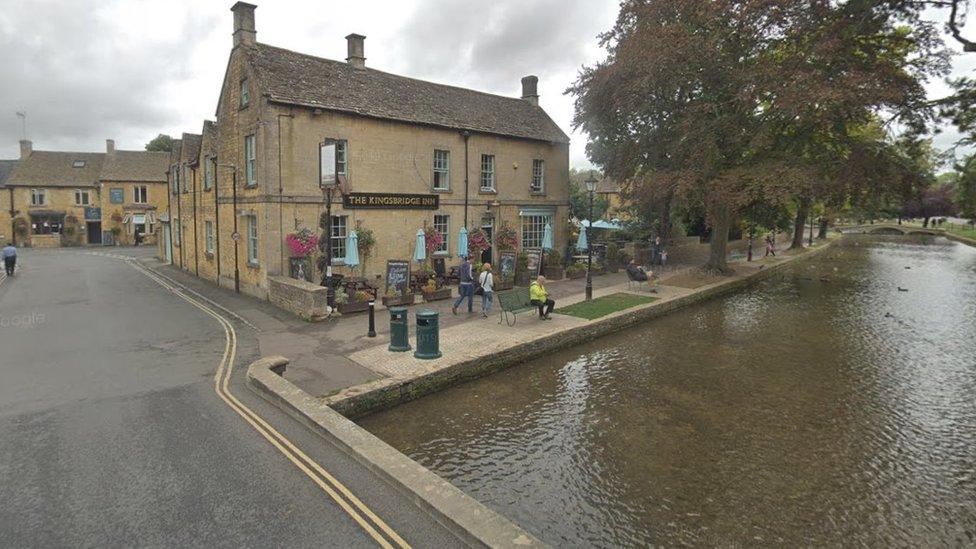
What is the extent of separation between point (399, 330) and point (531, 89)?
21.8 m

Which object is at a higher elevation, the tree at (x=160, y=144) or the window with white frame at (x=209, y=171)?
the tree at (x=160, y=144)

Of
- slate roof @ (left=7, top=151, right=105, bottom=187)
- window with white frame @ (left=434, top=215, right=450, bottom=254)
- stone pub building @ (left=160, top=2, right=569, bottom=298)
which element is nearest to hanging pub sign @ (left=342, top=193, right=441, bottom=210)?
stone pub building @ (left=160, top=2, right=569, bottom=298)

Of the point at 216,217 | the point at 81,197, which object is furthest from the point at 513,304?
the point at 81,197

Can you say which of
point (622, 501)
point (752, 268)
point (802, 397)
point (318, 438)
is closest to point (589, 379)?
point (802, 397)

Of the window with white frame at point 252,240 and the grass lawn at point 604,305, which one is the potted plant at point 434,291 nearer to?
the grass lawn at point 604,305

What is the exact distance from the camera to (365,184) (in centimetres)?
1977

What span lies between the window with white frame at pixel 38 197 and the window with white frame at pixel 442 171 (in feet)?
160

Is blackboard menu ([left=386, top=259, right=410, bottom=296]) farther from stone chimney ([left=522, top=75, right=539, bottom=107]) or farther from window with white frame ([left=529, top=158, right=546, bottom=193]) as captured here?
stone chimney ([left=522, top=75, right=539, bottom=107])

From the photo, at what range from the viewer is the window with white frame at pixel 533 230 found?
26.1 m

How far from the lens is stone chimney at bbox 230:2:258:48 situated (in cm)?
1911

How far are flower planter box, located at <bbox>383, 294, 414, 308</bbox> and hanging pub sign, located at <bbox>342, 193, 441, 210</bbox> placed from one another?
4.08 metres

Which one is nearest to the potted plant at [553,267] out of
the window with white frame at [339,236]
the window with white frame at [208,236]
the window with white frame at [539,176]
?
the window with white frame at [539,176]

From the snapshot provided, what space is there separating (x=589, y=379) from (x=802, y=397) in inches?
163

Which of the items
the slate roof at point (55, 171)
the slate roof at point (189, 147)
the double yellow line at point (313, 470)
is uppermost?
the slate roof at point (55, 171)
